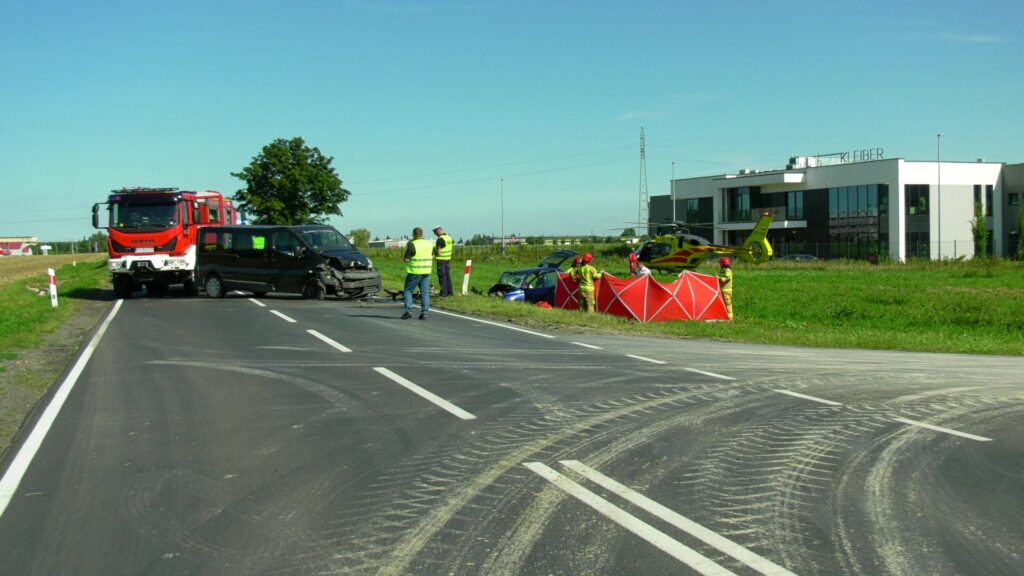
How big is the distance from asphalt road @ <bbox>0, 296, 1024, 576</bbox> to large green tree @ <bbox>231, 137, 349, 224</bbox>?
39681mm

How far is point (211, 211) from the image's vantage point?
95.9 feet

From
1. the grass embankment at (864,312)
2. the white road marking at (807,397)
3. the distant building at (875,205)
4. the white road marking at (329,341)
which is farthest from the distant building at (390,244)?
the white road marking at (807,397)

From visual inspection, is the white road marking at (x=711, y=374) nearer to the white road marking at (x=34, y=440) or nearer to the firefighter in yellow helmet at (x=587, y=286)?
the white road marking at (x=34, y=440)

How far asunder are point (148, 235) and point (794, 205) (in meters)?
57.4

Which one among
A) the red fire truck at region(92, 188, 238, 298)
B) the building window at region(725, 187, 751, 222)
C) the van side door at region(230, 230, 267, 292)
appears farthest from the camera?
the building window at region(725, 187, 751, 222)

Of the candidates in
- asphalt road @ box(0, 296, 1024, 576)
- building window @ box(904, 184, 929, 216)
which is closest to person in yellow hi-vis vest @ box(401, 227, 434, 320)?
asphalt road @ box(0, 296, 1024, 576)

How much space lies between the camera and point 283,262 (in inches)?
982

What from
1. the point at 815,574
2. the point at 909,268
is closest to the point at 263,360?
the point at 815,574

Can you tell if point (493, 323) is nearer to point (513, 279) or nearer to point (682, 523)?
point (513, 279)

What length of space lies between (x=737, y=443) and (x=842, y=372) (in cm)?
469

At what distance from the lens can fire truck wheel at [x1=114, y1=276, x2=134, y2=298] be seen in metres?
26.5

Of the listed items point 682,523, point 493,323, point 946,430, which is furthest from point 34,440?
point 493,323

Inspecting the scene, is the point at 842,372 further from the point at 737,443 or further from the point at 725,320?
the point at 725,320

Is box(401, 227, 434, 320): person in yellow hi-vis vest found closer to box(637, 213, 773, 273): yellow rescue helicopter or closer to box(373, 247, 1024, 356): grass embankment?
box(373, 247, 1024, 356): grass embankment
